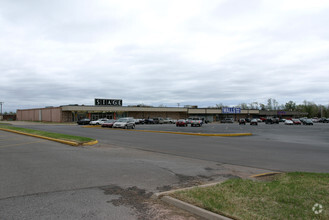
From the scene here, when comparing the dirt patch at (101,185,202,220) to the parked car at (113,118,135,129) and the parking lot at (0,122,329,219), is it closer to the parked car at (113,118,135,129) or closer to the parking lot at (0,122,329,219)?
the parking lot at (0,122,329,219)

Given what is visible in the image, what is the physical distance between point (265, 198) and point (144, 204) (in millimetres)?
2405

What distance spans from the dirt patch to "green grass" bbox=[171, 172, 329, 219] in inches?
15.9

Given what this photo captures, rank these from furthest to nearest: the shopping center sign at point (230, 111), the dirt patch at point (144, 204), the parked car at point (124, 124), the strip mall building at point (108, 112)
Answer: the shopping center sign at point (230, 111) → the strip mall building at point (108, 112) → the parked car at point (124, 124) → the dirt patch at point (144, 204)

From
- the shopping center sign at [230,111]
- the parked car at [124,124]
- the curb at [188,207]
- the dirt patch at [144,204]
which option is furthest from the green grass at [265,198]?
the shopping center sign at [230,111]

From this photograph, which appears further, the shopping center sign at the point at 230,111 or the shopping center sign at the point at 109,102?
the shopping center sign at the point at 230,111

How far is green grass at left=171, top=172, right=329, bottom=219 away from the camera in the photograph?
444 centimetres

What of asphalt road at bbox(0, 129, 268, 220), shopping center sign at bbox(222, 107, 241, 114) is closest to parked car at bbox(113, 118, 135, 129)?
asphalt road at bbox(0, 129, 268, 220)

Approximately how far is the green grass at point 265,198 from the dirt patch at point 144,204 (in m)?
0.40

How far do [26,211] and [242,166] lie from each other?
725 centimetres

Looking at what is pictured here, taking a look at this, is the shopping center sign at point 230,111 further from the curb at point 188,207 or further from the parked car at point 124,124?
the curb at point 188,207

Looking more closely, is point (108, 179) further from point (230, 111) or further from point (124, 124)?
point (230, 111)

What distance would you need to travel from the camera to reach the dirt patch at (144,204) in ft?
15.0

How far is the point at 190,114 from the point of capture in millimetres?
85938

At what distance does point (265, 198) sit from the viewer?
204 inches
